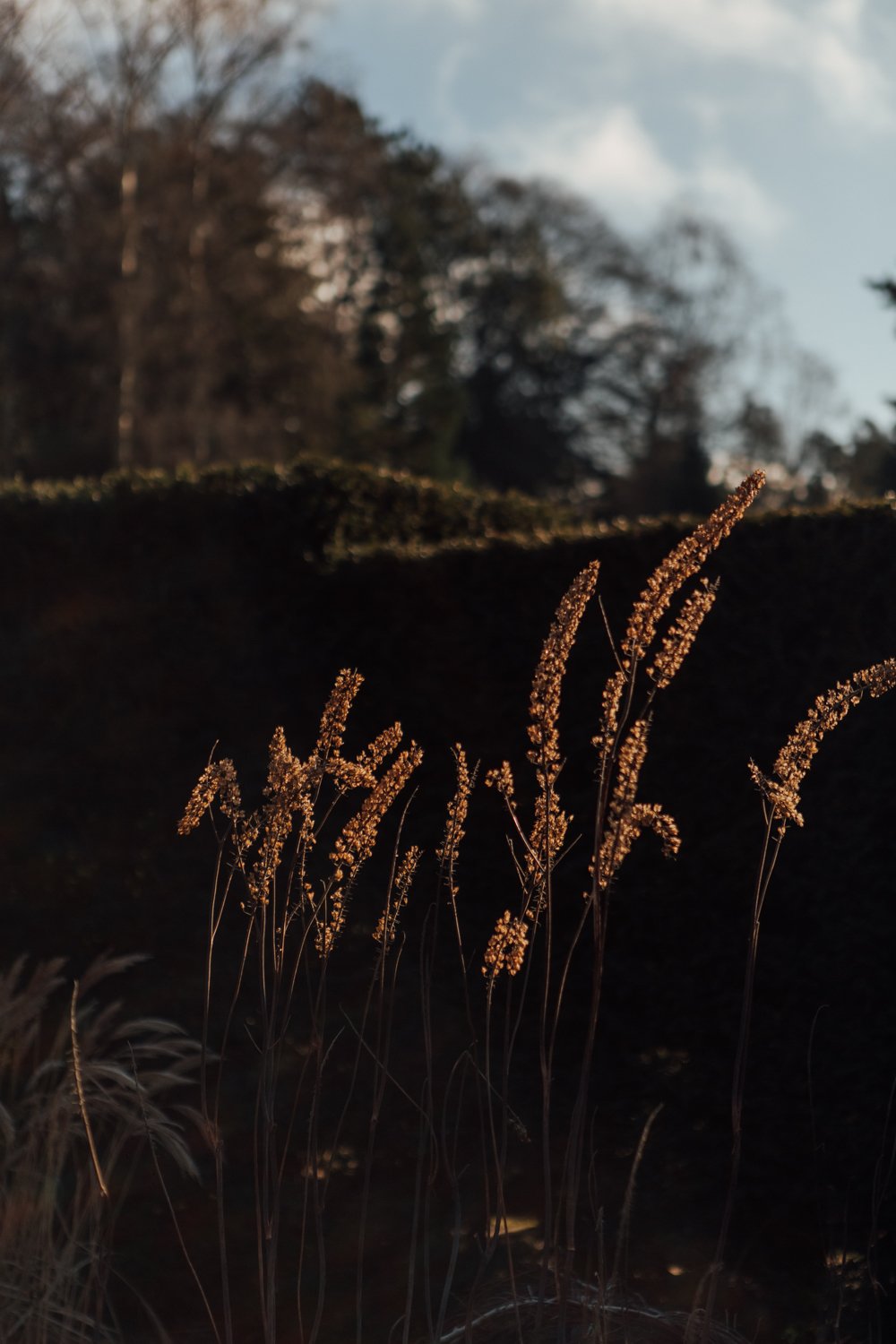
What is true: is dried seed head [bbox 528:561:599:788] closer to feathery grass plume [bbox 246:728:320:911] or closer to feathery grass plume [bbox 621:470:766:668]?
feathery grass plume [bbox 621:470:766:668]

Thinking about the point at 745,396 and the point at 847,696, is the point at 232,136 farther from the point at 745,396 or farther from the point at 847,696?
the point at 847,696

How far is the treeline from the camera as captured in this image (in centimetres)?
1980

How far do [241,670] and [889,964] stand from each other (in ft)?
10.5

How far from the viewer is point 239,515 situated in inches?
235

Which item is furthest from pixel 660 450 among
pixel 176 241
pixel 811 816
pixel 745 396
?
pixel 811 816

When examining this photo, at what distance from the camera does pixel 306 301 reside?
2677 centimetres

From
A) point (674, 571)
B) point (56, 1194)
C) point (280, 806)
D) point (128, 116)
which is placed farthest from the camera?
point (128, 116)

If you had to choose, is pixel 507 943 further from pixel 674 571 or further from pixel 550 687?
pixel 674 571

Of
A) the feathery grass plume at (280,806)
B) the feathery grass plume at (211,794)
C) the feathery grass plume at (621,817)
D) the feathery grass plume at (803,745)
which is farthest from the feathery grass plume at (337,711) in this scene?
the feathery grass plume at (803,745)

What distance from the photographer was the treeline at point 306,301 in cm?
1980

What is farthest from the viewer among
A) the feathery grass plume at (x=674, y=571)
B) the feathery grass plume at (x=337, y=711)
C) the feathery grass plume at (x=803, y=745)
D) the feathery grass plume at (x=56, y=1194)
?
the feathery grass plume at (x=56, y=1194)

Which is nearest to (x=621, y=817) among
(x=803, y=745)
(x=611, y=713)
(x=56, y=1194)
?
(x=611, y=713)

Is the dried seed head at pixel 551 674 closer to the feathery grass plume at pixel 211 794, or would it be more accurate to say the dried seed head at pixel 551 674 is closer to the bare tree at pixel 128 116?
the feathery grass plume at pixel 211 794

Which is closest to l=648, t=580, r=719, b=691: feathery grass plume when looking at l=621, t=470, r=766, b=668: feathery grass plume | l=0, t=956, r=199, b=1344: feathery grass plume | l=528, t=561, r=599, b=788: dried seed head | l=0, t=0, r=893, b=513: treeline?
l=621, t=470, r=766, b=668: feathery grass plume
